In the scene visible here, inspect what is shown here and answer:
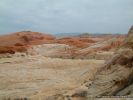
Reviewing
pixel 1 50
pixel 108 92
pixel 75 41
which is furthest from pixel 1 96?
pixel 75 41

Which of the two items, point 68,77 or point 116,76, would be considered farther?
point 68,77

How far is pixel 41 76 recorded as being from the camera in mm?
12742

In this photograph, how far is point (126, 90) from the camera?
8297mm

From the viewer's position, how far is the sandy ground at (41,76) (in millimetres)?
11219

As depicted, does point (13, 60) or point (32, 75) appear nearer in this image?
point (32, 75)

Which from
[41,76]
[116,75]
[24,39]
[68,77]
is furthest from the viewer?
[24,39]

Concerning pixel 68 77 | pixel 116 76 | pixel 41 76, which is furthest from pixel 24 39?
pixel 116 76

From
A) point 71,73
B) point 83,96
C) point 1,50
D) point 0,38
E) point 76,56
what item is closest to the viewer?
point 83,96

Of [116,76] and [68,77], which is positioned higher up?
[116,76]

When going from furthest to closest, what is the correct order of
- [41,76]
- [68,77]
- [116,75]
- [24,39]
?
1. [24,39]
2. [41,76]
3. [68,77]
4. [116,75]

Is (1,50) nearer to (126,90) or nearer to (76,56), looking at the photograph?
(76,56)

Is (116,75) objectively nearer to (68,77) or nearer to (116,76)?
(116,76)

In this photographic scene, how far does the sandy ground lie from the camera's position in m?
11.2

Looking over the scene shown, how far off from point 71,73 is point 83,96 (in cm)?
312
